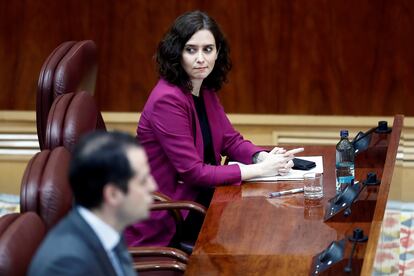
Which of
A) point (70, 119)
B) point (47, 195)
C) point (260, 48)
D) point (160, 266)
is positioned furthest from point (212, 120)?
point (260, 48)

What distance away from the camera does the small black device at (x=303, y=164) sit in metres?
3.74

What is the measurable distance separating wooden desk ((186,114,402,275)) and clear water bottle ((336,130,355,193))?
0.04 meters

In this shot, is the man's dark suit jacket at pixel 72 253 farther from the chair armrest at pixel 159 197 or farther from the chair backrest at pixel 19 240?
the chair armrest at pixel 159 197

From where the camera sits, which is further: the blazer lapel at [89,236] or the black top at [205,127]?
the black top at [205,127]

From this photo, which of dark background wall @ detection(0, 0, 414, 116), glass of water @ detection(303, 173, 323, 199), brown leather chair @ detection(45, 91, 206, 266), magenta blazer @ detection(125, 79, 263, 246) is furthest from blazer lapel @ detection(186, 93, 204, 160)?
dark background wall @ detection(0, 0, 414, 116)

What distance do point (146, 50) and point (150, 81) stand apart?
0.57ft

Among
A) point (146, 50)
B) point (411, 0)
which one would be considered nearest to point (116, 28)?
point (146, 50)

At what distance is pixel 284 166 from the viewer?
368cm

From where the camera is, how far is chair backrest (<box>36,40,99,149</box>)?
3.65 m

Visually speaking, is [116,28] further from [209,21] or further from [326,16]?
[209,21]

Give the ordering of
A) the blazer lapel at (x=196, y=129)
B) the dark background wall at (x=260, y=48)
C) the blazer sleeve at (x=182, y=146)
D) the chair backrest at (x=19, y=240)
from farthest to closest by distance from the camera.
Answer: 1. the dark background wall at (x=260, y=48)
2. the blazer lapel at (x=196, y=129)
3. the blazer sleeve at (x=182, y=146)
4. the chair backrest at (x=19, y=240)

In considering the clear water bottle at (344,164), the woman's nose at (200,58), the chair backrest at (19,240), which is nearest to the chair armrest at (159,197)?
the woman's nose at (200,58)

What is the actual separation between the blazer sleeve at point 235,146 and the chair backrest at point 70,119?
0.61m

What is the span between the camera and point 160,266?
3.10 metres
